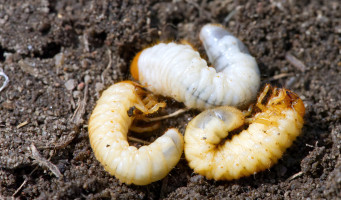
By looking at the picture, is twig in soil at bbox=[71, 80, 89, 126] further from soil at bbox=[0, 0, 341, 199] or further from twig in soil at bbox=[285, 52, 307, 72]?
twig in soil at bbox=[285, 52, 307, 72]

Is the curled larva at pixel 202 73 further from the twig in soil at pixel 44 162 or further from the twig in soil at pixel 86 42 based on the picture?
the twig in soil at pixel 44 162

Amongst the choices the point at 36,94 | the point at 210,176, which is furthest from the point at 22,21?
the point at 210,176

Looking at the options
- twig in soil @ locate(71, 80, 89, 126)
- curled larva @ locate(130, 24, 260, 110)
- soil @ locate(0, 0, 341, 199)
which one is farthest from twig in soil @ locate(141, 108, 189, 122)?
twig in soil @ locate(71, 80, 89, 126)

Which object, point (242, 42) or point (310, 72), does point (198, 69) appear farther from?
point (310, 72)

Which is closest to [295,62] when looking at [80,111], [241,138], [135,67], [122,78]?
[241,138]

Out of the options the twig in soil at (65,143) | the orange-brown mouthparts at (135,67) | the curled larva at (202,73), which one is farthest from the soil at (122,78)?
the curled larva at (202,73)

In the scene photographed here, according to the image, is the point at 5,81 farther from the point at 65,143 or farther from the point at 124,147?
the point at 124,147

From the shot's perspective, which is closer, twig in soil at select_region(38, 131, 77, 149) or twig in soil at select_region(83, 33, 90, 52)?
twig in soil at select_region(38, 131, 77, 149)
